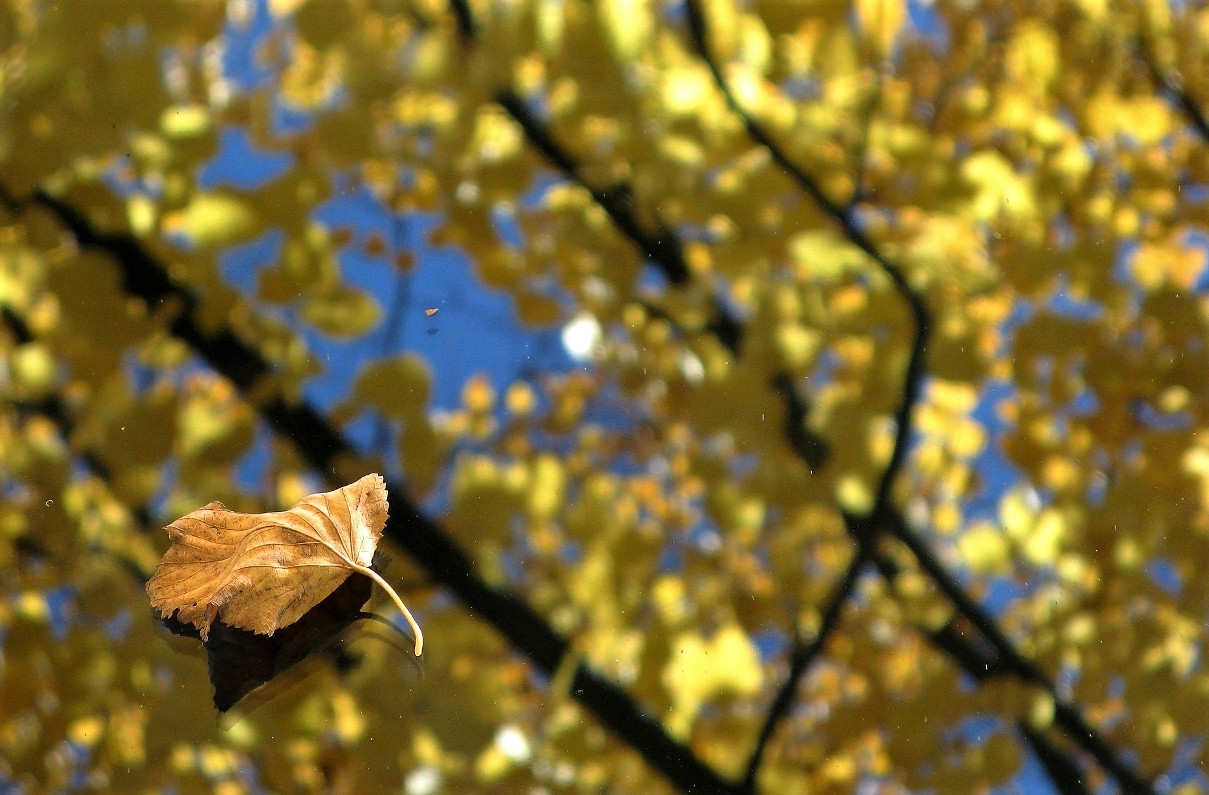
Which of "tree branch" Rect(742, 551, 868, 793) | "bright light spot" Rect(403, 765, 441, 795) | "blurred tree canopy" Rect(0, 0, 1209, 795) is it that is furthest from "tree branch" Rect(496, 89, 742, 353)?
"bright light spot" Rect(403, 765, 441, 795)

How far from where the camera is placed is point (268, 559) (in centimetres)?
42

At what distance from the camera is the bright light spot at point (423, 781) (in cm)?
45

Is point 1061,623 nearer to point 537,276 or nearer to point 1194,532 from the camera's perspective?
point 1194,532

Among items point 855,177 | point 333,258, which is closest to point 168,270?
point 333,258

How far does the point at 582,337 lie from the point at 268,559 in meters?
0.22

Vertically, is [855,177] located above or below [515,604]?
above

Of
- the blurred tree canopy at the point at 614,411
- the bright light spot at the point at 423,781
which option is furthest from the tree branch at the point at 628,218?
the bright light spot at the point at 423,781

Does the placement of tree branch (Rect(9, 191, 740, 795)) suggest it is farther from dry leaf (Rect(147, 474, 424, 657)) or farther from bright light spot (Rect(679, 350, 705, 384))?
bright light spot (Rect(679, 350, 705, 384))

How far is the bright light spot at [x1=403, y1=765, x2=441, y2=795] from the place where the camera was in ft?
1.48

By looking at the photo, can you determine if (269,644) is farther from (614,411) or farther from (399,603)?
(614,411)

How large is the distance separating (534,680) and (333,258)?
0.79 feet

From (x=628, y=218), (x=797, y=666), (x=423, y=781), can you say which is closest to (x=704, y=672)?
(x=797, y=666)

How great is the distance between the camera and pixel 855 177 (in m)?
0.49

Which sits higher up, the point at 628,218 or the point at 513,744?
the point at 628,218
